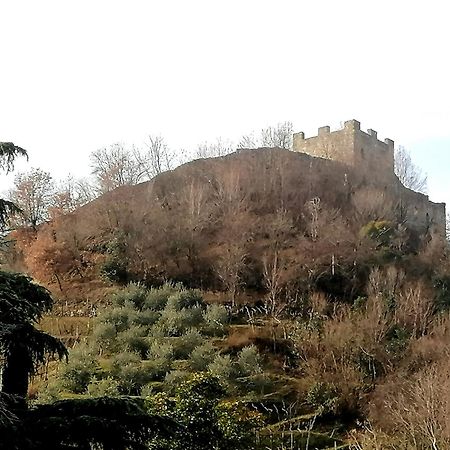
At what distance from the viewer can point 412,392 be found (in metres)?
15.4

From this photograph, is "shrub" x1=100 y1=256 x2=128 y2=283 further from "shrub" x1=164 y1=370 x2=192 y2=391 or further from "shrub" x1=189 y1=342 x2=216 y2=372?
"shrub" x1=164 y1=370 x2=192 y2=391

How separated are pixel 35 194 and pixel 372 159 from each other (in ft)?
65.2

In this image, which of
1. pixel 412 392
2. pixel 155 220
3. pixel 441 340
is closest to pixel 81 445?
pixel 412 392

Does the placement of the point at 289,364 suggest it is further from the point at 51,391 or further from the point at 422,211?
the point at 422,211

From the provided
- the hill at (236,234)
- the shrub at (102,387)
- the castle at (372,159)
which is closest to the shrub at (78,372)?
the shrub at (102,387)

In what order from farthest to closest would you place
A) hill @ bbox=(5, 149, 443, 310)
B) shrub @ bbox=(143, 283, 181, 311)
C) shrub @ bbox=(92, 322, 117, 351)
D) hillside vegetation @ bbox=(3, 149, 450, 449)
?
hill @ bbox=(5, 149, 443, 310), shrub @ bbox=(143, 283, 181, 311), shrub @ bbox=(92, 322, 117, 351), hillside vegetation @ bbox=(3, 149, 450, 449)

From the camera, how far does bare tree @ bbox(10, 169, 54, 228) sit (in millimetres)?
29891

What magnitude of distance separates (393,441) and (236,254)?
12.8 meters

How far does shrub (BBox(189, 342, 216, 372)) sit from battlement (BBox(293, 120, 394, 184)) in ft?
71.2

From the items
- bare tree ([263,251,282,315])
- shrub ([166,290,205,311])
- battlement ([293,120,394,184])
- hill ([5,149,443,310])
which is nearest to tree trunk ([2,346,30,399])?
shrub ([166,290,205,311])

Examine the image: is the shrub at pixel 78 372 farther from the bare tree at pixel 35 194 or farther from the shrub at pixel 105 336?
the bare tree at pixel 35 194

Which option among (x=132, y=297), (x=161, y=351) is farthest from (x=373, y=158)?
(x=161, y=351)

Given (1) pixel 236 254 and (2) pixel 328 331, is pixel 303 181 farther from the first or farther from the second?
(2) pixel 328 331

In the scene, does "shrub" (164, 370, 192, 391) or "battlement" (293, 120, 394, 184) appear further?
"battlement" (293, 120, 394, 184)
